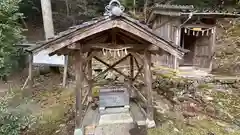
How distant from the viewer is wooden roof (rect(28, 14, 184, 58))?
460cm

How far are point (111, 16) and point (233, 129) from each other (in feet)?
15.1

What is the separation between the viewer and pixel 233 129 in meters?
6.05

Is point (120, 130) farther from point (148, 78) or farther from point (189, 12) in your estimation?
point (189, 12)

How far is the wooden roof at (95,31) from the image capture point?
4598mm

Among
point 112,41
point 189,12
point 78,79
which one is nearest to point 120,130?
point 78,79

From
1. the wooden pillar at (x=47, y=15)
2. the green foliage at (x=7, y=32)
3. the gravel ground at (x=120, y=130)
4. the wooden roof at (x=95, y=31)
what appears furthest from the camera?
the wooden pillar at (x=47, y=15)

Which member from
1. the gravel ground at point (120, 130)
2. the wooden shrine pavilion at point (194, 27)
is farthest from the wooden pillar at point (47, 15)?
the gravel ground at point (120, 130)

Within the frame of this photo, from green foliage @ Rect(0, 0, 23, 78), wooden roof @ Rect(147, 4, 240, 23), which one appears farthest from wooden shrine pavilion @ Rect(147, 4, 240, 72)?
green foliage @ Rect(0, 0, 23, 78)

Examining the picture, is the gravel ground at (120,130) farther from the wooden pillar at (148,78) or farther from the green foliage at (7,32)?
the green foliage at (7,32)

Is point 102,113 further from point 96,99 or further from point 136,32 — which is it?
point 136,32

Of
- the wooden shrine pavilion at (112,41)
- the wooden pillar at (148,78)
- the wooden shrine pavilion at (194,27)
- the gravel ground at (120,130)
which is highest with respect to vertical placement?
the wooden shrine pavilion at (194,27)

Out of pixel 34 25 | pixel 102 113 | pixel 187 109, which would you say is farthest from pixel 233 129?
pixel 34 25

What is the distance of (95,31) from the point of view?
471 cm

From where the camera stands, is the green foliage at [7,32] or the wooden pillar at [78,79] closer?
the wooden pillar at [78,79]
